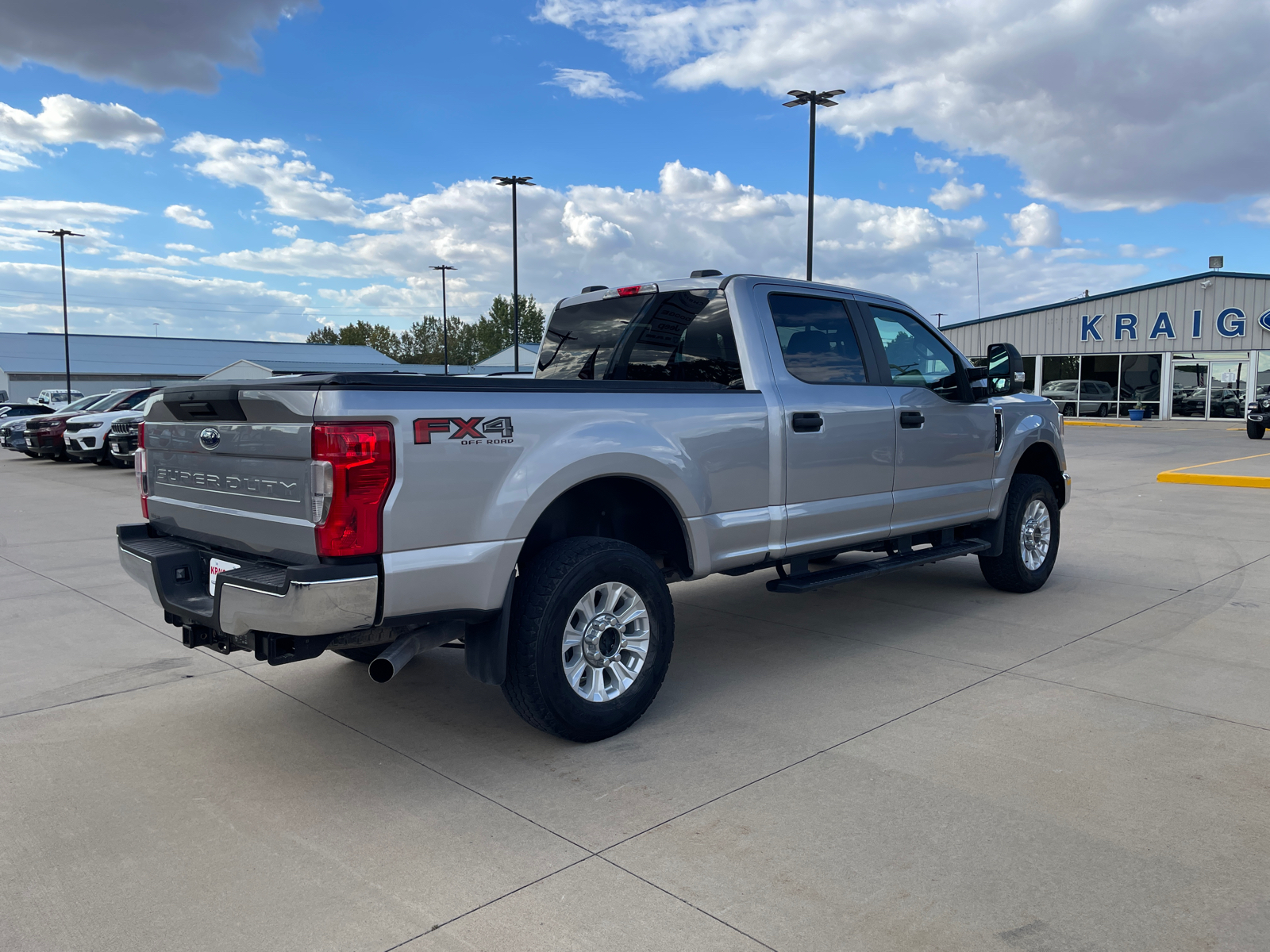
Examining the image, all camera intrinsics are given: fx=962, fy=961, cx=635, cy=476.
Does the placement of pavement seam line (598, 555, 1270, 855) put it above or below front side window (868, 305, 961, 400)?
below

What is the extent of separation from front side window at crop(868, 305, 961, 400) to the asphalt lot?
60.3 inches

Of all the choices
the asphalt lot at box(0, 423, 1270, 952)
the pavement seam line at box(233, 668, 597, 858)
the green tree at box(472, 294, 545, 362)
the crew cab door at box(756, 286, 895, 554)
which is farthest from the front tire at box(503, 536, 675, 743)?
the green tree at box(472, 294, 545, 362)

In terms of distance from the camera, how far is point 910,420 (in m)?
5.74

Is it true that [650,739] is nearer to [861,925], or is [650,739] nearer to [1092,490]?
[861,925]

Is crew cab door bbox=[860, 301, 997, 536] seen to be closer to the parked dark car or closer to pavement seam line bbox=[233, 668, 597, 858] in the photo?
pavement seam line bbox=[233, 668, 597, 858]

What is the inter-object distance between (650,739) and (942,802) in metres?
1.26

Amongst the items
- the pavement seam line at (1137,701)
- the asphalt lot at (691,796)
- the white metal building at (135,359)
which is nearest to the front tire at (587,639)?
the asphalt lot at (691,796)

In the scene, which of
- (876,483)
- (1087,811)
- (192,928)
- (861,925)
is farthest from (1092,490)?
(192,928)

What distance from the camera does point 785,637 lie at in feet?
19.2


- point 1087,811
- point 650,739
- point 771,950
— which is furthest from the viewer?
point 650,739

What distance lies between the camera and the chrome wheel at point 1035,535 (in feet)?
22.7

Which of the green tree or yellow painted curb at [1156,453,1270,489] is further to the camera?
the green tree

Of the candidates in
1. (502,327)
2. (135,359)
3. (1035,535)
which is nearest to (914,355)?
(1035,535)

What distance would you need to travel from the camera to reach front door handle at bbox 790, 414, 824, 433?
4.98m
